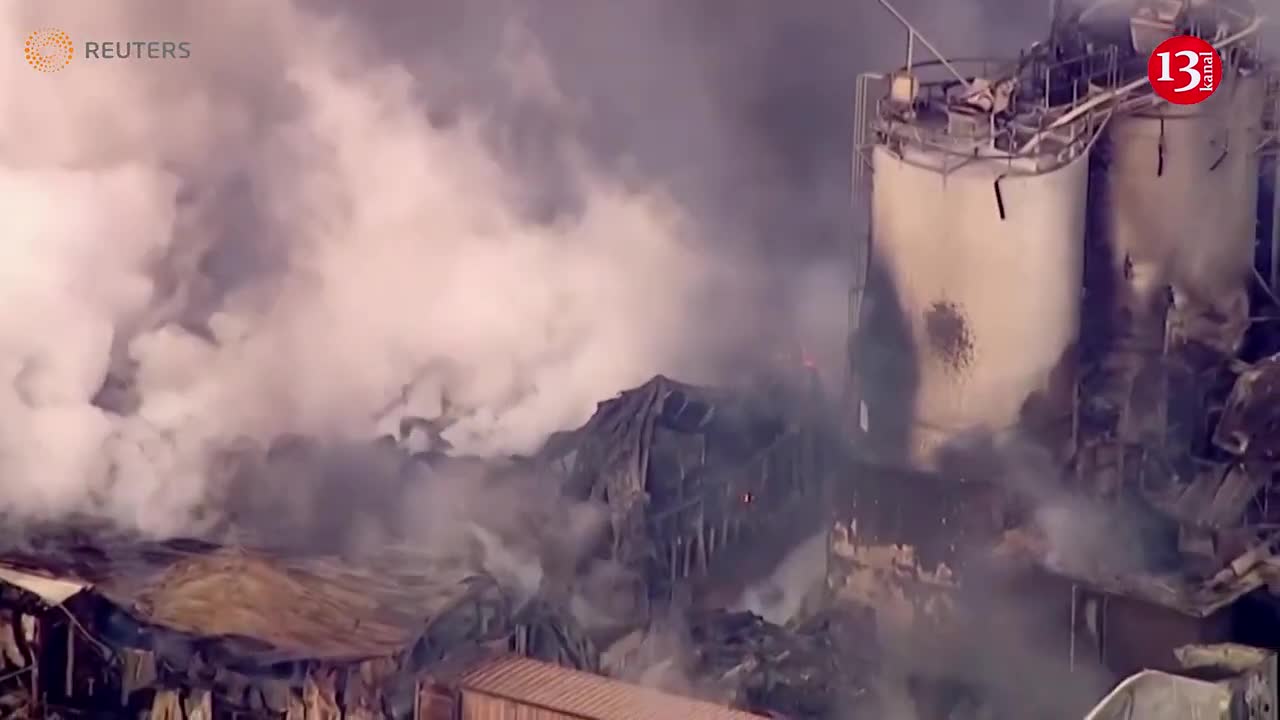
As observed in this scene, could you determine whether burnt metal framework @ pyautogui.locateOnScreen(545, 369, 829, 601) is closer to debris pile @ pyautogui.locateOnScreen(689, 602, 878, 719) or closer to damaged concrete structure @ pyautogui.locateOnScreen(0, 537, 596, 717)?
debris pile @ pyautogui.locateOnScreen(689, 602, 878, 719)

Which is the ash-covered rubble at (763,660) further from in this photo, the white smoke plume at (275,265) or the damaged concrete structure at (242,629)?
the white smoke plume at (275,265)

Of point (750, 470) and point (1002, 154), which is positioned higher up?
point (1002, 154)

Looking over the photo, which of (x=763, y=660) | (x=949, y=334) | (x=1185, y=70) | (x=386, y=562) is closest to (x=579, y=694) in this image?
(x=763, y=660)

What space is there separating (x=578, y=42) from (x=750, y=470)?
57.5 inches

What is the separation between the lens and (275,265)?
574cm

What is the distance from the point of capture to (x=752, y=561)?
18.3 ft

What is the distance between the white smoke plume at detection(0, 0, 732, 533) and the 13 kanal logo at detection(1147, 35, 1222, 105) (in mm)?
1474

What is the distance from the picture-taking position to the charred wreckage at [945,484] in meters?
5.30

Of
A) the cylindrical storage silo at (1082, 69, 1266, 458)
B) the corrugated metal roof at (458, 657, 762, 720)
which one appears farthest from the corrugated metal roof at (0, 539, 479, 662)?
the cylindrical storage silo at (1082, 69, 1266, 458)

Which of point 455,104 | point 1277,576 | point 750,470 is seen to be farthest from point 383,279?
point 1277,576

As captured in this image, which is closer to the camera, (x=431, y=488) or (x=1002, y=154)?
(x=1002, y=154)

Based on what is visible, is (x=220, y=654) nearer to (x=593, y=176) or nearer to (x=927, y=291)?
(x=593, y=176)

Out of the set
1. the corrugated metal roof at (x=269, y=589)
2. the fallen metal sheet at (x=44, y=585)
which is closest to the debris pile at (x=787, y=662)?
the corrugated metal roof at (x=269, y=589)

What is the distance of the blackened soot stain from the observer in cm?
544
